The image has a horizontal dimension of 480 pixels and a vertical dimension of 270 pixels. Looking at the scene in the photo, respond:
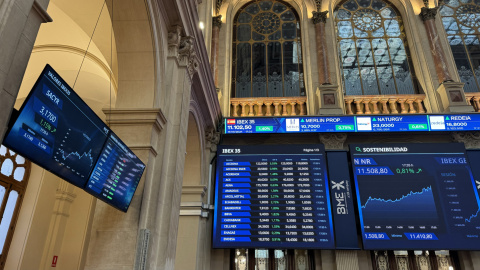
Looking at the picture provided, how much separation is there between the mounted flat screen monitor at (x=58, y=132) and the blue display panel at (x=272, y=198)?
5.59 metres

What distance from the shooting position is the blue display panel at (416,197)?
8219 millimetres

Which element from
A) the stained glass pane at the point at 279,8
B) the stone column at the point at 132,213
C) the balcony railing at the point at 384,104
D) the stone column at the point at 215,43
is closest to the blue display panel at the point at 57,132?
the stone column at the point at 132,213

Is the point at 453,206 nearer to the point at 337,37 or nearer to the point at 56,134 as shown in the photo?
the point at 337,37

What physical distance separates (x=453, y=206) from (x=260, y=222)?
15.1ft

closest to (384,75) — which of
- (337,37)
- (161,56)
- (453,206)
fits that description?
(337,37)

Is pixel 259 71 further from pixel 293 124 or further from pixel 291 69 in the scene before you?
pixel 293 124

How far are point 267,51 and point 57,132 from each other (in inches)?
390

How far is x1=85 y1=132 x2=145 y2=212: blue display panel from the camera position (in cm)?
361

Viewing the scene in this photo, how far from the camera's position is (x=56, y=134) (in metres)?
2.84

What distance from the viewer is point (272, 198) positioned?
891cm

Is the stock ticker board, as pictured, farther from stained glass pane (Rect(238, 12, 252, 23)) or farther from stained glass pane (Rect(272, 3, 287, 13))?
stained glass pane (Rect(272, 3, 287, 13))

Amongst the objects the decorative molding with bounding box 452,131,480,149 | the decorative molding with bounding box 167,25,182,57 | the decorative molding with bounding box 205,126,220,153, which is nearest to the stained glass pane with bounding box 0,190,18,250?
the decorative molding with bounding box 205,126,220,153

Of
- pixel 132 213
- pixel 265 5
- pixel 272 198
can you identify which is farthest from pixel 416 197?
pixel 265 5

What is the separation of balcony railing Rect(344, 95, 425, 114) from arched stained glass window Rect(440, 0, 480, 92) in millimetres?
1666
